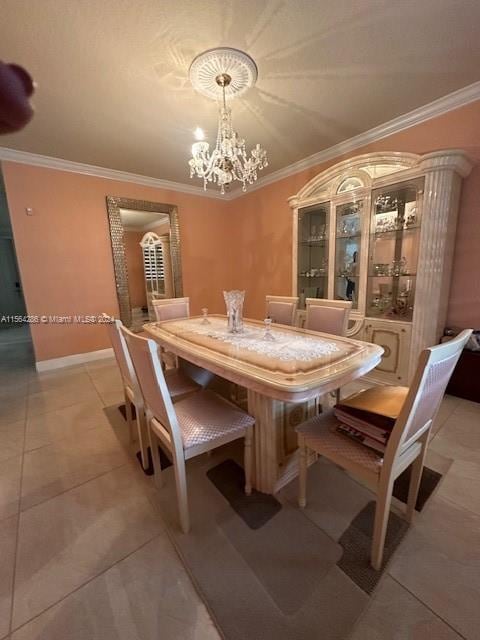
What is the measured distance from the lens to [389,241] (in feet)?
8.54

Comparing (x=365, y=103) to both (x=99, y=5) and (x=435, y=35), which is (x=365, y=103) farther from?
(x=99, y=5)

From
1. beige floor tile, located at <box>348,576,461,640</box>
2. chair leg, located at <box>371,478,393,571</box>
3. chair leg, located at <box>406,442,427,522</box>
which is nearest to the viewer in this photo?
beige floor tile, located at <box>348,576,461,640</box>

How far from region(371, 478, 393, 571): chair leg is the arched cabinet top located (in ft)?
7.70

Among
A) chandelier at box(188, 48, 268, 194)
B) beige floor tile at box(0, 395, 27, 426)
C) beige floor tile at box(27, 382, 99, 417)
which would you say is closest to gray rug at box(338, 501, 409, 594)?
chandelier at box(188, 48, 268, 194)

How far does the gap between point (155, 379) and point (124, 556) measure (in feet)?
2.58

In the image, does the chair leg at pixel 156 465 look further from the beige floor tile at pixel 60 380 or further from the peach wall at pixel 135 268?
the peach wall at pixel 135 268

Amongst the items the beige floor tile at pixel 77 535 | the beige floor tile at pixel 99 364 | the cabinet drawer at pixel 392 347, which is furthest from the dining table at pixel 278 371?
the beige floor tile at pixel 99 364

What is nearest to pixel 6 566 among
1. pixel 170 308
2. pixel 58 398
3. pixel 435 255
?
pixel 58 398

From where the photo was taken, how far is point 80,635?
90cm

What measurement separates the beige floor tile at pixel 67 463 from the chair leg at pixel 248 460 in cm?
85

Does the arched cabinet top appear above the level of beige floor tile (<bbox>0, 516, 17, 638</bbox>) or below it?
above

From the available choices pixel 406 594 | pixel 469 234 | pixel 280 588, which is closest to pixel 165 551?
pixel 280 588

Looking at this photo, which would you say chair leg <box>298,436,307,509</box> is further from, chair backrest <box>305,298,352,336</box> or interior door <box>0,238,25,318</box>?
interior door <box>0,238,25,318</box>

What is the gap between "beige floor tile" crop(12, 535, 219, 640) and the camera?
35.3 inches
